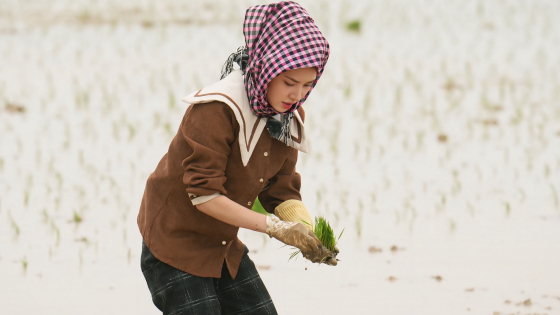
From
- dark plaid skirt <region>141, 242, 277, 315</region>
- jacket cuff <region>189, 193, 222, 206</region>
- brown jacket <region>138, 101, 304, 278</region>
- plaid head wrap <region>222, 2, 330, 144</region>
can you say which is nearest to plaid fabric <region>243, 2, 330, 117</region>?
plaid head wrap <region>222, 2, 330, 144</region>

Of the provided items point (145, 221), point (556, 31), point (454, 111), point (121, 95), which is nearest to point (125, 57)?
point (121, 95)

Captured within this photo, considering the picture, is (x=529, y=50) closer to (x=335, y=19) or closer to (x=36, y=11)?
(x=335, y=19)

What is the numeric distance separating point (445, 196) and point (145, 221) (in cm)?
256

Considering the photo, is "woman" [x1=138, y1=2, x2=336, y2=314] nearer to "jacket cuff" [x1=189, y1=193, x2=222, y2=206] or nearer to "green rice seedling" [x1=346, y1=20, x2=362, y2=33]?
"jacket cuff" [x1=189, y1=193, x2=222, y2=206]

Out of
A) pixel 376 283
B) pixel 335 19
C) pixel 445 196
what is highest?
pixel 335 19

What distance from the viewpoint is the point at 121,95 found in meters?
6.20

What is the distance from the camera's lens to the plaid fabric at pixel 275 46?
1949mm

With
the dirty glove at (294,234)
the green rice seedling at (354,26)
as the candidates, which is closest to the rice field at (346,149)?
the green rice seedling at (354,26)

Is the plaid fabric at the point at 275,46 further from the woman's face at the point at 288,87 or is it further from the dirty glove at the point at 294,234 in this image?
the dirty glove at the point at 294,234

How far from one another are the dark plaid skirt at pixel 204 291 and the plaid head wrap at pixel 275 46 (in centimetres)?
53

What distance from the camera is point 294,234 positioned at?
197cm

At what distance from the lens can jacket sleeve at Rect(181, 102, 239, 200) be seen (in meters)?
1.96

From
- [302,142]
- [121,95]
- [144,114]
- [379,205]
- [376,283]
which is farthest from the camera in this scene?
[121,95]

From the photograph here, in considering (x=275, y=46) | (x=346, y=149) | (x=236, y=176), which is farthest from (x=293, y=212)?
(x=346, y=149)
